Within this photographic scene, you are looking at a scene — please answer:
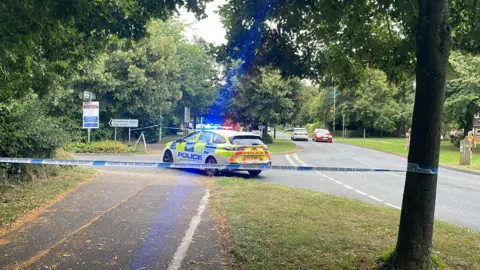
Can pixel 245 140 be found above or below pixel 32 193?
above

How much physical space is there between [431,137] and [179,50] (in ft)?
112

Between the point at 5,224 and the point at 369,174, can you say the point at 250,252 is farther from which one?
the point at 369,174

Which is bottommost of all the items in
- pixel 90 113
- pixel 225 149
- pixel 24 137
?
pixel 225 149

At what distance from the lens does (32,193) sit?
820cm

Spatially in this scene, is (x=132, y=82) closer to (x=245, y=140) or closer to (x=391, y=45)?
(x=245, y=140)

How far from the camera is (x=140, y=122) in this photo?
27.8 meters

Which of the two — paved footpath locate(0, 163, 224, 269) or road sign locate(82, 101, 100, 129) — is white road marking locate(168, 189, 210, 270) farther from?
road sign locate(82, 101, 100, 129)

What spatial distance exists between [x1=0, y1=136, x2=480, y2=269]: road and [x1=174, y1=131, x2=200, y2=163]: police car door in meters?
1.97

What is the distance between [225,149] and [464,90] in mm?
22692

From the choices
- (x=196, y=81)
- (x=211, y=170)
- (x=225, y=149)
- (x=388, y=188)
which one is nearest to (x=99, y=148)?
Answer: (x=211, y=170)

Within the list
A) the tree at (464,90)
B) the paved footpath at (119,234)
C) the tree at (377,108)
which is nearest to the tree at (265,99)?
the tree at (464,90)

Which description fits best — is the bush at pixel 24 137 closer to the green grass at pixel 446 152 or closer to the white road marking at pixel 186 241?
the white road marking at pixel 186 241

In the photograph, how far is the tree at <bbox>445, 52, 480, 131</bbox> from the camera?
90.4ft

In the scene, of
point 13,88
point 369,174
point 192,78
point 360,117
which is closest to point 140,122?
point 192,78
